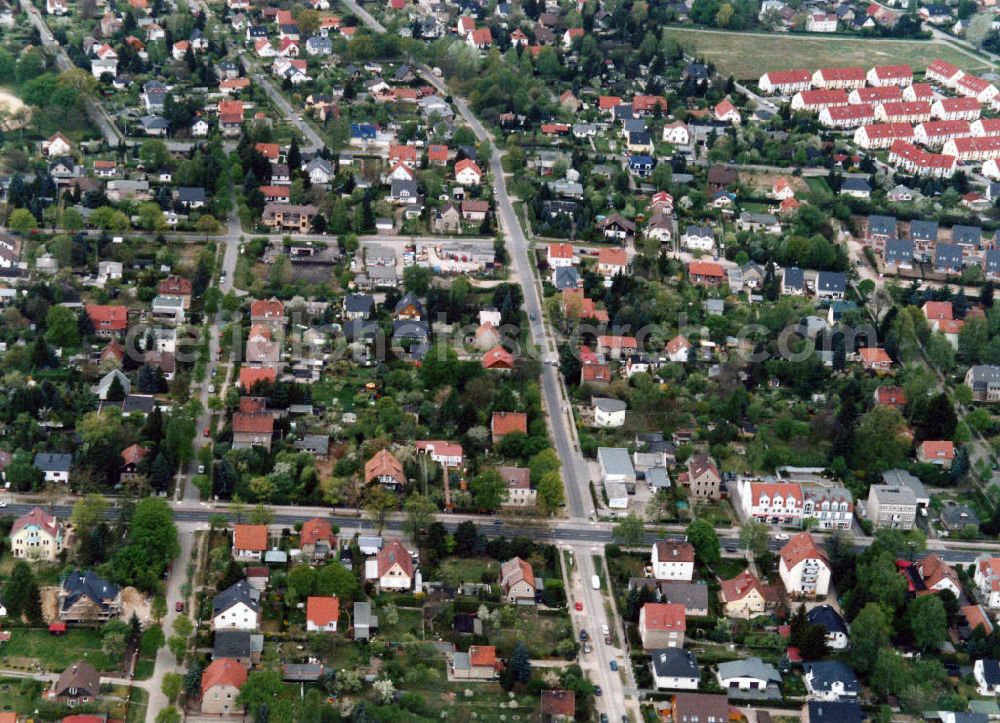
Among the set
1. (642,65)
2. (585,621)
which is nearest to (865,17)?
(642,65)

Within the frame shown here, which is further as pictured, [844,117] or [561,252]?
[844,117]

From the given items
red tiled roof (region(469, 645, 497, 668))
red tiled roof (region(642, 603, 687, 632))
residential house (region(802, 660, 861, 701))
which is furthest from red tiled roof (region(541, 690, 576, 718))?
residential house (region(802, 660, 861, 701))

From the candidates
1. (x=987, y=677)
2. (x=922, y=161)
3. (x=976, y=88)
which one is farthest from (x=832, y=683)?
(x=976, y=88)

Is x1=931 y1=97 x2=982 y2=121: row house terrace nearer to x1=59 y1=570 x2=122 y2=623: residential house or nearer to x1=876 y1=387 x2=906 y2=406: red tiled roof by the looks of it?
x1=876 y1=387 x2=906 y2=406: red tiled roof

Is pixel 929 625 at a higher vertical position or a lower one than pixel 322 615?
higher

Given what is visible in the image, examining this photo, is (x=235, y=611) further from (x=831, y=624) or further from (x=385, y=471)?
(x=831, y=624)

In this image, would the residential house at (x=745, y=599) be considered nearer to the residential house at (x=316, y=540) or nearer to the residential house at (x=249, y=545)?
the residential house at (x=316, y=540)
